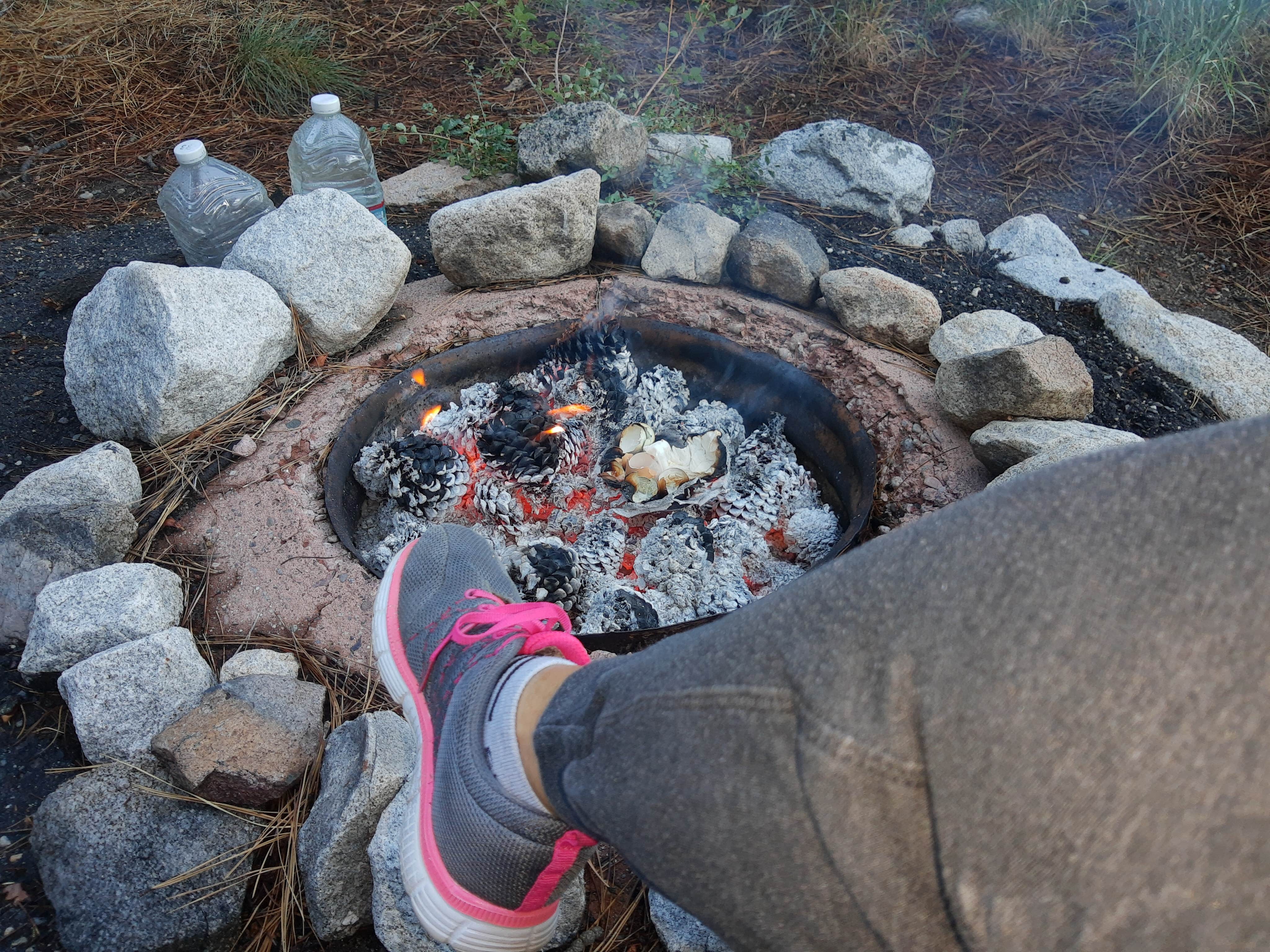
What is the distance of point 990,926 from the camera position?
750 millimetres

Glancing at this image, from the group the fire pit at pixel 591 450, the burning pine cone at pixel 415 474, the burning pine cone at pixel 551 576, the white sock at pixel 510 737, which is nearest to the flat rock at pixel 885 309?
the fire pit at pixel 591 450

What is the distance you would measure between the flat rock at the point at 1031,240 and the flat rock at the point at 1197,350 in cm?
34

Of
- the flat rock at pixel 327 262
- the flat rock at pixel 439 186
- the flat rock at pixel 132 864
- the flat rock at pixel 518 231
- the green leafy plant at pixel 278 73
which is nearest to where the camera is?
the flat rock at pixel 132 864

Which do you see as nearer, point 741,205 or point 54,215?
point 741,205

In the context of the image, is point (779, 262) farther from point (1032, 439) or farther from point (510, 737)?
point (510, 737)

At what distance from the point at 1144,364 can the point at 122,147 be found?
431 centimetres

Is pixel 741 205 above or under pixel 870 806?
under

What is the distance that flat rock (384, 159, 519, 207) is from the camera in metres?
3.33

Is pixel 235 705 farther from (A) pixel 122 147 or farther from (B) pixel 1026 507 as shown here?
(A) pixel 122 147

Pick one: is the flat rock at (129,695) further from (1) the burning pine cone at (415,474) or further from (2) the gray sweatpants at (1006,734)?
(2) the gray sweatpants at (1006,734)

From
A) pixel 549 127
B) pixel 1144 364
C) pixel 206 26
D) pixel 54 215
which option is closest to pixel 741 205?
pixel 549 127

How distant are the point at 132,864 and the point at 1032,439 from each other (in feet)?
6.64

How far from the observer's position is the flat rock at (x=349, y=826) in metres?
1.41

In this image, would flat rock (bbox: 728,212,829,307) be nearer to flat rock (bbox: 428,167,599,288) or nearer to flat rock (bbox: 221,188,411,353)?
flat rock (bbox: 428,167,599,288)
